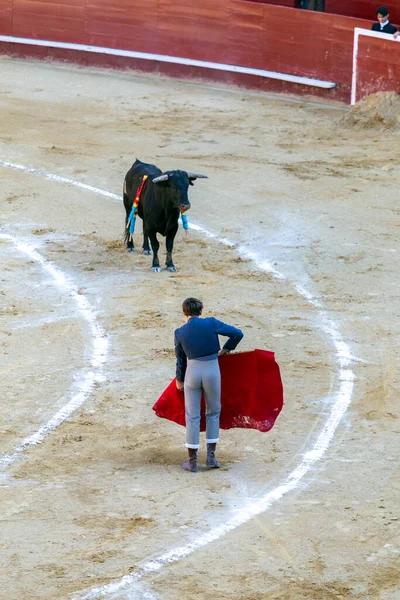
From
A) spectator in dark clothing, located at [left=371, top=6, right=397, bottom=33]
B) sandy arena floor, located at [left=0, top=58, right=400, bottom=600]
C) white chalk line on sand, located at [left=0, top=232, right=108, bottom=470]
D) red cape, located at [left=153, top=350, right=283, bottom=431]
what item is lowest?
white chalk line on sand, located at [left=0, top=232, right=108, bottom=470]

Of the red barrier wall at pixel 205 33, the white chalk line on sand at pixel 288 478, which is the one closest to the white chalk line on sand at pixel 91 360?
the white chalk line on sand at pixel 288 478

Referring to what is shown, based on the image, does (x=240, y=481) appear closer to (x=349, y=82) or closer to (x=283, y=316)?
(x=283, y=316)

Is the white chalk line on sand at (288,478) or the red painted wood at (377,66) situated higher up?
the red painted wood at (377,66)

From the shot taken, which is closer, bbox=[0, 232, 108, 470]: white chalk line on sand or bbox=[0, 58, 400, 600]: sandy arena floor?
bbox=[0, 58, 400, 600]: sandy arena floor

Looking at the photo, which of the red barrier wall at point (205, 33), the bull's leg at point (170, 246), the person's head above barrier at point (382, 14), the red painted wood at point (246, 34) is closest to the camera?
the bull's leg at point (170, 246)

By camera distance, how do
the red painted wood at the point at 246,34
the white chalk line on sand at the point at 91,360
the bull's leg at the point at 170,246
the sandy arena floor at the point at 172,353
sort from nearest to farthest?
the sandy arena floor at the point at 172,353 → the white chalk line on sand at the point at 91,360 → the bull's leg at the point at 170,246 → the red painted wood at the point at 246,34

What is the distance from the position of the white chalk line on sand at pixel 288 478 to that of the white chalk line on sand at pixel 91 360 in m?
1.68

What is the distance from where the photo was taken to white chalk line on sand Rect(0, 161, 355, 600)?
629 centimetres

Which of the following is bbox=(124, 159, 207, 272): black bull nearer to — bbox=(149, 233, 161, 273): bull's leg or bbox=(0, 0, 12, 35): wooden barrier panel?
bbox=(149, 233, 161, 273): bull's leg

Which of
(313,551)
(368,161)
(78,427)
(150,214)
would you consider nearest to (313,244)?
(150,214)

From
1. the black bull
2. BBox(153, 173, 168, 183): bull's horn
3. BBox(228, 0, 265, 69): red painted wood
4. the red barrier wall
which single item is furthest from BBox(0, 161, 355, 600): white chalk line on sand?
BBox(228, 0, 265, 69): red painted wood

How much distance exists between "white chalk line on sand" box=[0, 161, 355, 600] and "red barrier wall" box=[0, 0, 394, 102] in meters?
8.52

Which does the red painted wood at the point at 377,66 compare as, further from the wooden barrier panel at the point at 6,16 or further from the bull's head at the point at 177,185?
the wooden barrier panel at the point at 6,16

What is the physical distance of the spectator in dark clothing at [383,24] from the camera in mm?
18328
